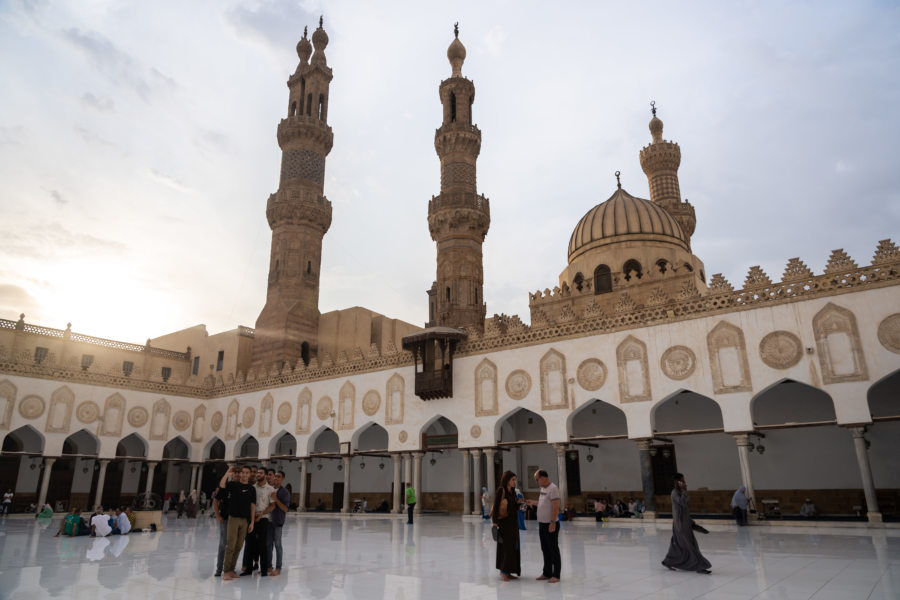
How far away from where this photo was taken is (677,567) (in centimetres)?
699

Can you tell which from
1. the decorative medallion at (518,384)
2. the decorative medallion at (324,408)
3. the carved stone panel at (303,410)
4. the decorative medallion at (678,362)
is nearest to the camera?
the decorative medallion at (678,362)

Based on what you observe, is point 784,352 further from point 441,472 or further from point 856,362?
point 441,472

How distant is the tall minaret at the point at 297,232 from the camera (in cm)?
2872

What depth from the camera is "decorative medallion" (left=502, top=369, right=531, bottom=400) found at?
18.5m

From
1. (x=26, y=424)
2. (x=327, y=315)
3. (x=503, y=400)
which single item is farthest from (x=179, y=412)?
(x=503, y=400)

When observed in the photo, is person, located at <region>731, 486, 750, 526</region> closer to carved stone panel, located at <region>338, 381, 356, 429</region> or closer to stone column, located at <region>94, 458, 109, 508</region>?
carved stone panel, located at <region>338, 381, 356, 429</region>

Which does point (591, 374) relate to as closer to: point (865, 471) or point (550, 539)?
point (865, 471)

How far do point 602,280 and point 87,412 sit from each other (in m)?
21.2

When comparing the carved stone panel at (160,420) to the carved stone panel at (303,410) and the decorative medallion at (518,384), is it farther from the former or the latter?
the decorative medallion at (518,384)

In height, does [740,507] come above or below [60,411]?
below

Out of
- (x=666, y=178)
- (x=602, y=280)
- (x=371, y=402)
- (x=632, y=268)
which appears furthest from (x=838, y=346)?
(x=666, y=178)

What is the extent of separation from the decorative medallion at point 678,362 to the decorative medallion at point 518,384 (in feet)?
13.4

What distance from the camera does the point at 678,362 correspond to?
15984mm

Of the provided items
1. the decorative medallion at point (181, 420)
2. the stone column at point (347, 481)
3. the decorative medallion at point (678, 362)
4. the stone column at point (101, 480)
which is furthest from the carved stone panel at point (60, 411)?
the decorative medallion at point (678, 362)
